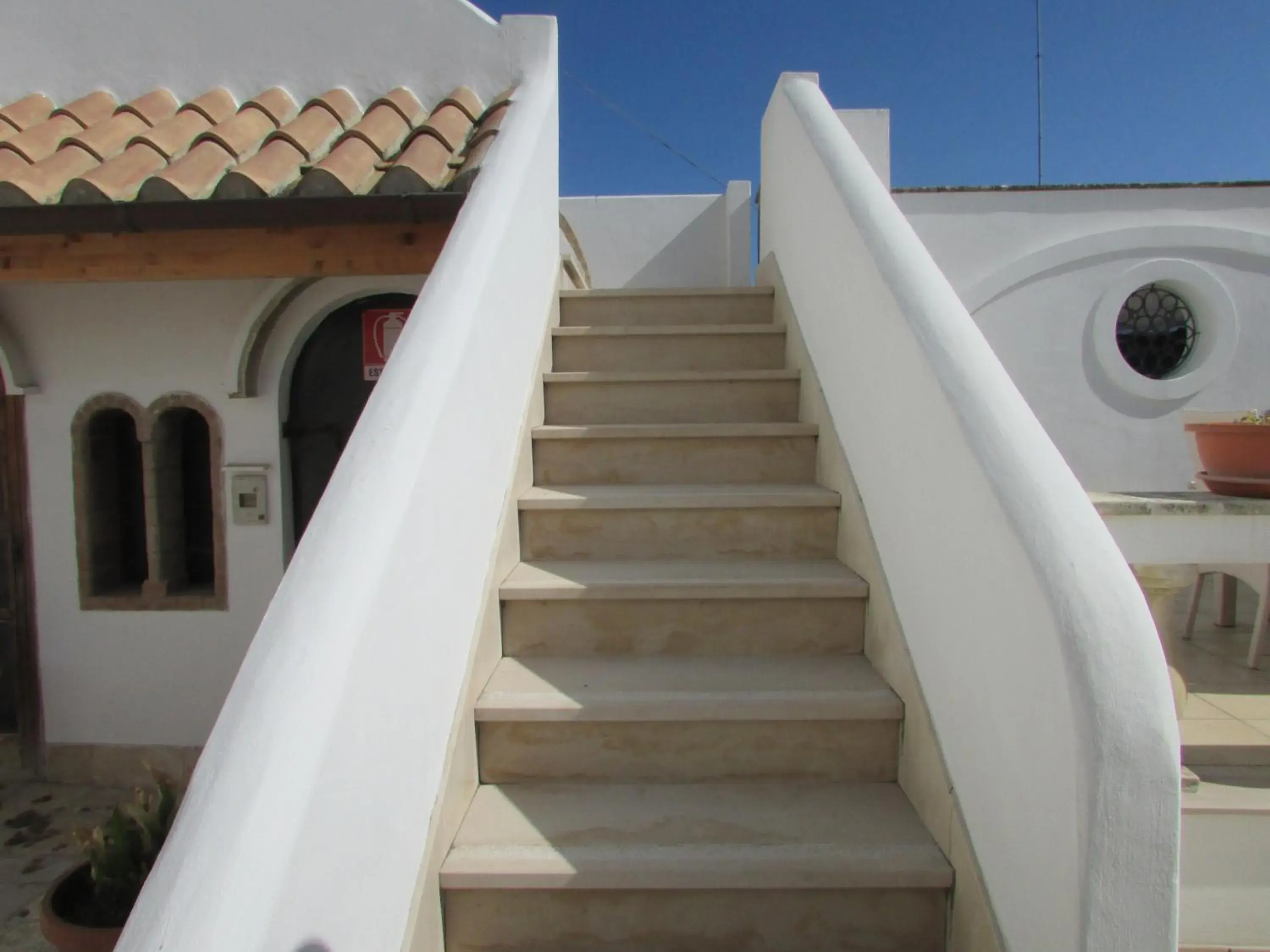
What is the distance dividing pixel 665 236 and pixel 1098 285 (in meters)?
3.78

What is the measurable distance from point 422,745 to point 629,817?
533mm

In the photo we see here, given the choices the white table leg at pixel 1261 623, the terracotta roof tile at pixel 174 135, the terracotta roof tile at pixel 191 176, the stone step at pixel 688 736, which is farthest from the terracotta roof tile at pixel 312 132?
the white table leg at pixel 1261 623

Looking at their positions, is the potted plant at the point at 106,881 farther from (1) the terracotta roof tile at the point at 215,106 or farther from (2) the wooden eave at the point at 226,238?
(1) the terracotta roof tile at the point at 215,106

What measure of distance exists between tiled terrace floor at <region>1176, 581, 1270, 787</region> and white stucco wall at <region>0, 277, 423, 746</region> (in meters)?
4.13

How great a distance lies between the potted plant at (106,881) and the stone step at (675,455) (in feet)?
6.02

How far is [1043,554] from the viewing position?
1.20 meters

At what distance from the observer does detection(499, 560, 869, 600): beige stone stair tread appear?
2139mm

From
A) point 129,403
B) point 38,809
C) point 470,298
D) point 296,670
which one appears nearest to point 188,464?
point 129,403

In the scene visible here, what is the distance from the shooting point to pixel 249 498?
3.81 metres

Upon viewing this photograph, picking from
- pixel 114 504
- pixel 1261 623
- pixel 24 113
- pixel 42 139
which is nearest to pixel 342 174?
pixel 42 139

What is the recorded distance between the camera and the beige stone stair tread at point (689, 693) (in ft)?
6.06

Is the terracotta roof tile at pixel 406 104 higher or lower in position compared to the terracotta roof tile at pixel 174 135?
higher

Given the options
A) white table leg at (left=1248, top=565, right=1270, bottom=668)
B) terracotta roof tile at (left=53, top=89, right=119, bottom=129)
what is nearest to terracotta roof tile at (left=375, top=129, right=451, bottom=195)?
terracotta roof tile at (left=53, top=89, right=119, bottom=129)

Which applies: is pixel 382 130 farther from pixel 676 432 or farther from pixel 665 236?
pixel 665 236
